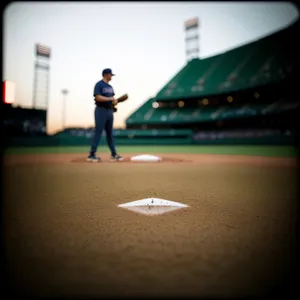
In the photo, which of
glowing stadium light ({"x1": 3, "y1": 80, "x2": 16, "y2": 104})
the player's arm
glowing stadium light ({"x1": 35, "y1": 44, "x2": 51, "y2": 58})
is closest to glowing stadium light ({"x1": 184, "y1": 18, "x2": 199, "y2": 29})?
glowing stadium light ({"x1": 35, "y1": 44, "x2": 51, "y2": 58})

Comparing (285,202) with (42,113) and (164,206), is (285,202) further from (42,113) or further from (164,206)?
(42,113)

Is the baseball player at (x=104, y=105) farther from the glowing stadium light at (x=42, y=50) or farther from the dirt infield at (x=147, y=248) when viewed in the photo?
the glowing stadium light at (x=42, y=50)

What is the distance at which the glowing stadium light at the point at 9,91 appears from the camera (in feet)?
4.24

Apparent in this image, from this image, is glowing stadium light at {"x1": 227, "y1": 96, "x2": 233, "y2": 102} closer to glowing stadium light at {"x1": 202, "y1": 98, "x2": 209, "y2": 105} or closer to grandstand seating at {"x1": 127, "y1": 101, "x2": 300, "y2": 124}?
grandstand seating at {"x1": 127, "y1": 101, "x2": 300, "y2": 124}

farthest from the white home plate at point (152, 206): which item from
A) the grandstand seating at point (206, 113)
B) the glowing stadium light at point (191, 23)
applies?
the glowing stadium light at point (191, 23)

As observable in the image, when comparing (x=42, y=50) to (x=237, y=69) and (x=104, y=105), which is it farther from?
(x=104, y=105)

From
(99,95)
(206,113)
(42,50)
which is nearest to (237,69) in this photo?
(206,113)

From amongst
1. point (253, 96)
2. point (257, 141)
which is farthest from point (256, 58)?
point (257, 141)

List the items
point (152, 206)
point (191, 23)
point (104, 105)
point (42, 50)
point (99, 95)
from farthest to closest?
1. point (191, 23)
2. point (42, 50)
3. point (104, 105)
4. point (99, 95)
5. point (152, 206)

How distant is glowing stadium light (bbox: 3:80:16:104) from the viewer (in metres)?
1.29

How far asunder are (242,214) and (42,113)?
98.5ft

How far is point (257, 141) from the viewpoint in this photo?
20.3 metres

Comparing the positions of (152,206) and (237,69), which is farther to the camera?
(237,69)

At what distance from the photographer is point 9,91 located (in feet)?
4.31
